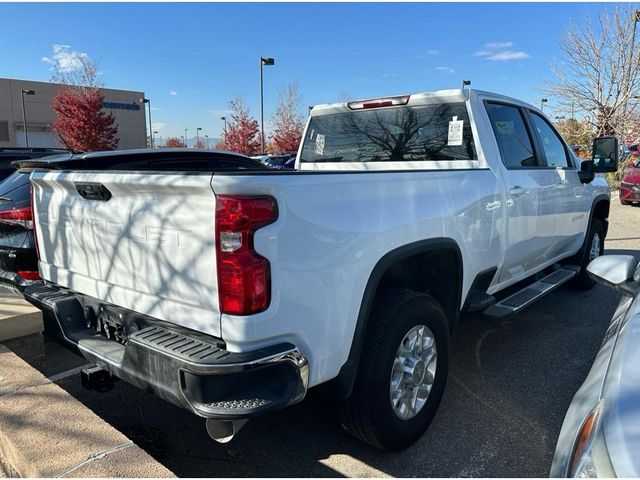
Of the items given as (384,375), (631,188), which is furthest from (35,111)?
(384,375)

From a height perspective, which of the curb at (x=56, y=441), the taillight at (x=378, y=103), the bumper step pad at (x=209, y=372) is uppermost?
the taillight at (x=378, y=103)

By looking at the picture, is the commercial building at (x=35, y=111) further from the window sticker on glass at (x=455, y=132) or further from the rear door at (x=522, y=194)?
the window sticker on glass at (x=455, y=132)

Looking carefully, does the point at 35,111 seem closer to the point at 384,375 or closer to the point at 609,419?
the point at 384,375

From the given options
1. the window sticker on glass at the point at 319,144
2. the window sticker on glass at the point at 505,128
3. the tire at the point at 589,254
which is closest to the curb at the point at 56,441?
the window sticker on glass at the point at 319,144

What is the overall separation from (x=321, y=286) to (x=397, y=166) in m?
2.12

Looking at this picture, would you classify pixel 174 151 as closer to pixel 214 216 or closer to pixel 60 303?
pixel 60 303

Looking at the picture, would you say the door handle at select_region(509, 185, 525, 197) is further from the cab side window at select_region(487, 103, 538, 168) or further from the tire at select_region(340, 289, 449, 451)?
the tire at select_region(340, 289, 449, 451)

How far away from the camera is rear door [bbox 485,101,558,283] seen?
3.91 metres

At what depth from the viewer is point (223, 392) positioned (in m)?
2.06

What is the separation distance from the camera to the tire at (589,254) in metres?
5.88

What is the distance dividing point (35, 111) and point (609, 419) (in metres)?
62.6

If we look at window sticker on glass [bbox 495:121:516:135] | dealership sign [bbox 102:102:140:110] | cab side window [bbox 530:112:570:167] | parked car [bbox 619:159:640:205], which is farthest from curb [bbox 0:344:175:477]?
dealership sign [bbox 102:102:140:110]

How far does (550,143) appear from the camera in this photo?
5.00 meters

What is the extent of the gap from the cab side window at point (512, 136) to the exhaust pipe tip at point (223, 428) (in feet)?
9.31
